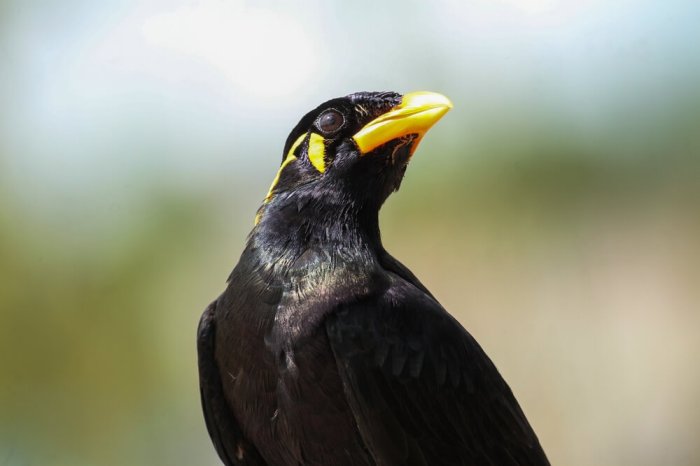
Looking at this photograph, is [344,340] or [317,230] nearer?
[344,340]

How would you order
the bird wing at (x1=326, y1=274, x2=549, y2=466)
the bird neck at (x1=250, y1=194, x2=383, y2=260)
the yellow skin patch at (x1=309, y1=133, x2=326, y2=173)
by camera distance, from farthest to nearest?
the yellow skin patch at (x1=309, y1=133, x2=326, y2=173) → the bird neck at (x1=250, y1=194, x2=383, y2=260) → the bird wing at (x1=326, y1=274, x2=549, y2=466)

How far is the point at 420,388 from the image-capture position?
192cm

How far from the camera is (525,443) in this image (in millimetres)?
2037

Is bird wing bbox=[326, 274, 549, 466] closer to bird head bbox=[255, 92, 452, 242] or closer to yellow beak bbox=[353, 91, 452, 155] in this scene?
bird head bbox=[255, 92, 452, 242]

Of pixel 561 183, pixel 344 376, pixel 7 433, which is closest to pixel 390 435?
pixel 344 376

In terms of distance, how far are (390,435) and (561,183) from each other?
2.45 meters

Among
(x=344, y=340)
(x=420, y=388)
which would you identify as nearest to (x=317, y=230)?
(x=344, y=340)

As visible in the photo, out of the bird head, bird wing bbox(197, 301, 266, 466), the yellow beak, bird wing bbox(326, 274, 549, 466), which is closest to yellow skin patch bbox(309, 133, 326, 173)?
the bird head

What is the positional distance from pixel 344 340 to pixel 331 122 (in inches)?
Answer: 27.4

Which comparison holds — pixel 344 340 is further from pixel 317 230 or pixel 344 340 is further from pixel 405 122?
pixel 405 122

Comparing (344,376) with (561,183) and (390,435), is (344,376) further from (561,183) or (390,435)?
(561,183)

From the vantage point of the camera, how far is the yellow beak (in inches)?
83.3

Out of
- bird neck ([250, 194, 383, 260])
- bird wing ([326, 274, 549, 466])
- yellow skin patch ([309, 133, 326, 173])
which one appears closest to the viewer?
bird wing ([326, 274, 549, 466])

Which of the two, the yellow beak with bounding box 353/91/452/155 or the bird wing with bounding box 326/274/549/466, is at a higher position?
the yellow beak with bounding box 353/91/452/155
